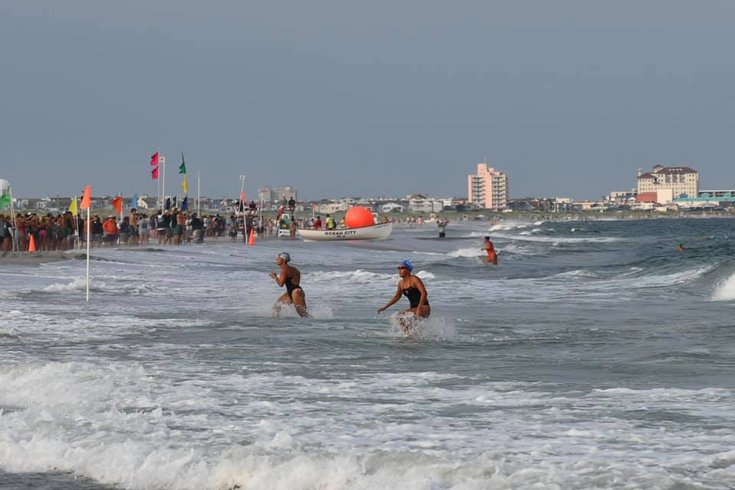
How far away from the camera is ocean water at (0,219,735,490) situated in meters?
8.30

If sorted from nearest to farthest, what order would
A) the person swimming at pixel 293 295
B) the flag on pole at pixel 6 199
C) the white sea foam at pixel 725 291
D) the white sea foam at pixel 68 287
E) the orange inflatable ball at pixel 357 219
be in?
the person swimming at pixel 293 295
the white sea foam at pixel 68 287
the white sea foam at pixel 725 291
the flag on pole at pixel 6 199
the orange inflatable ball at pixel 357 219

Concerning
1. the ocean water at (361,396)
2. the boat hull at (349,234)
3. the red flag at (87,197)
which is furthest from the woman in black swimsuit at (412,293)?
the boat hull at (349,234)

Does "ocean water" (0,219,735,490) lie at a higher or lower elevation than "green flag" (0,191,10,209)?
lower

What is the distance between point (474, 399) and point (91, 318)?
33.4ft

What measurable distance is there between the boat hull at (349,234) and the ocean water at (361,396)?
41.9 meters

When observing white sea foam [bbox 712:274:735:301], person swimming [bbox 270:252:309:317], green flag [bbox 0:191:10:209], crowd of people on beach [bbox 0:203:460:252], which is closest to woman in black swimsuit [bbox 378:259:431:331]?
person swimming [bbox 270:252:309:317]

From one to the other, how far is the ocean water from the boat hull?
4192cm

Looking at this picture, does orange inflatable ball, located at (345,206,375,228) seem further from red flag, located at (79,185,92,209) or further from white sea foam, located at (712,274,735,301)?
red flag, located at (79,185,92,209)

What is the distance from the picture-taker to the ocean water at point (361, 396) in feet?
27.2

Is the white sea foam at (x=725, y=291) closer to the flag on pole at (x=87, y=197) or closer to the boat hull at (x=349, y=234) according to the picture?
the flag on pole at (x=87, y=197)

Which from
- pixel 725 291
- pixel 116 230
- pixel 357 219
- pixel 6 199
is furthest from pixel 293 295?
pixel 357 219

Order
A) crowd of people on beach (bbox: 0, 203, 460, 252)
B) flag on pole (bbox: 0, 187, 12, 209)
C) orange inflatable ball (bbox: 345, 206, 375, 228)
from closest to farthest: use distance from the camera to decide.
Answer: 1. crowd of people on beach (bbox: 0, 203, 460, 252)
2. flag on pole (bbox: 0, 187, 12, 209)
3. orange inflatable ball (bbox: 345, 206, 375, 228)

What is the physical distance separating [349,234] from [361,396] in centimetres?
5774

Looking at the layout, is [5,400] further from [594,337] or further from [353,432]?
[594,337]
